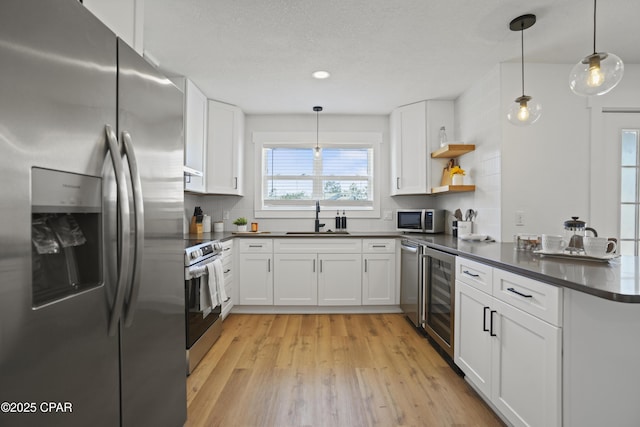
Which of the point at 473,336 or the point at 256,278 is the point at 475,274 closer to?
the point at 473,336

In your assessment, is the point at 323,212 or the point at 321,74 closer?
the point at 321,74

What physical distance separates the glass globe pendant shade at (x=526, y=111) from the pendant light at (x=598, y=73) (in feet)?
1.38

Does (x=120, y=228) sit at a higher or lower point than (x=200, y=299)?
higher

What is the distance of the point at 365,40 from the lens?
231 cm

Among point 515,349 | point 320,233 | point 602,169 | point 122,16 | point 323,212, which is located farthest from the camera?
point 323,212

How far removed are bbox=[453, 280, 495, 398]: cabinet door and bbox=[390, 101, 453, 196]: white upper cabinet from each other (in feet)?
5.80

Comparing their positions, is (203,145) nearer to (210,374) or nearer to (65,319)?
(210,374)

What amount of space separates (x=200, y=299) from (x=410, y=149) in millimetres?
2824

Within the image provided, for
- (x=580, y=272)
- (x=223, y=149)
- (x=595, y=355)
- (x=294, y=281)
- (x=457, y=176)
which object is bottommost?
(x=294, y=281)

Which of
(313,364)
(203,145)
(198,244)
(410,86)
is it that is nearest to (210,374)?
(313,364)

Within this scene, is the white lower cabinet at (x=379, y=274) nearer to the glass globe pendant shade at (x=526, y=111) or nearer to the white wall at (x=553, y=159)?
the white wall at (x=553, y=159)

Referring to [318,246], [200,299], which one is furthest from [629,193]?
[200,299]

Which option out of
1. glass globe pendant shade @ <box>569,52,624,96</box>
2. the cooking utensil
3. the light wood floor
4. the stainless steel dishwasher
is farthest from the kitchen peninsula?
the cooking utensil

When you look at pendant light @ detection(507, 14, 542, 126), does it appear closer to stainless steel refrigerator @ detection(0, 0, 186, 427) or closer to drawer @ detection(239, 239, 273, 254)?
stainless steel refrigerator @ detection(0, 0, 186, 427)
